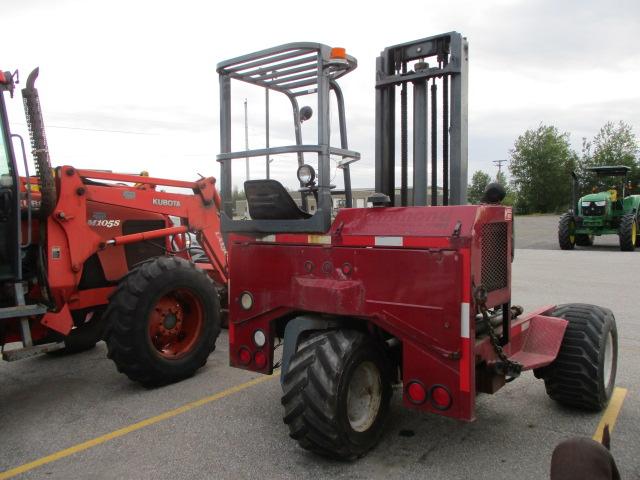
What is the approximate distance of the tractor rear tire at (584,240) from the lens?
62.2 feet

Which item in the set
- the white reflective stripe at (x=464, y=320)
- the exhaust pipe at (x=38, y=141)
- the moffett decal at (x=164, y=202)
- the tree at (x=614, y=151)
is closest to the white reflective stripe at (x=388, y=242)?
the white reflective stripe at (x=464, y=320)

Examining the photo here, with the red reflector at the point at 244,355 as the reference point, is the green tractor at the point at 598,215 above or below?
above

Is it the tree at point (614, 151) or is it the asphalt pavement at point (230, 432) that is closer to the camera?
the asphalt pavement at point (230, 432)

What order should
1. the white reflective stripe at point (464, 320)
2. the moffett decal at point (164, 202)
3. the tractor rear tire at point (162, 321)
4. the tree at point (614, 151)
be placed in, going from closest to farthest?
1. the white reflective stripe at point (464, 320)
2. the tractor rear tire at point (162, 321)
3. the moffett decal at point (164, 202)
4. the tree at point (614, 151)

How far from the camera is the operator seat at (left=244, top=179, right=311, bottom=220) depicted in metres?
3.75

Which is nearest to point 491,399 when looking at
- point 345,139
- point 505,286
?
point 505,286

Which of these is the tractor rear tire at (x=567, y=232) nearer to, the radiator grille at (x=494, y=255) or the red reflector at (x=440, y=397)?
the radiator grille at (x=494, y=255)

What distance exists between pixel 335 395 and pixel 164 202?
344 centimetres

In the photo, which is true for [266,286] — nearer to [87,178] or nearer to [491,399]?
[491,399]

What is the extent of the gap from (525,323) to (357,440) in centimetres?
163

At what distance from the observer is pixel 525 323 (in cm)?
412

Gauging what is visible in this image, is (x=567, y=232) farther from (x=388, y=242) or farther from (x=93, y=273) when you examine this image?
(x=388, y=242)

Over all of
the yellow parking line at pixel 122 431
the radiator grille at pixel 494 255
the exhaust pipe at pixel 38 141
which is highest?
the exhaust pipe at pixel 38 141

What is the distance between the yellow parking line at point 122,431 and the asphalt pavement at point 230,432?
18mm
